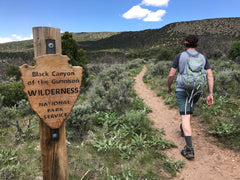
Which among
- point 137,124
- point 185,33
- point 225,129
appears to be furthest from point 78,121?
point 185,33

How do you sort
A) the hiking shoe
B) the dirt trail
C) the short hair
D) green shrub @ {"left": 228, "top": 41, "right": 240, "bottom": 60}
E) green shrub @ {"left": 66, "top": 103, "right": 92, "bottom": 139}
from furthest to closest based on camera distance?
green shrub @ {"left": 228, "top": 41, "right": 240, "bottom": 60} → green shrub @ {"left": 66, "top": 103, "right": 92, "bottom": 139} → the hiking shoe → the short hair → the dirt trail

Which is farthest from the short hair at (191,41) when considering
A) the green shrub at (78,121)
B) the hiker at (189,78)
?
the green shrub at (78,121)

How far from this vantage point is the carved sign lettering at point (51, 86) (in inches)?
56.5

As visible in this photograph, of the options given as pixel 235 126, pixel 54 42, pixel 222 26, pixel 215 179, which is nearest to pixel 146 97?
pixel 235 126

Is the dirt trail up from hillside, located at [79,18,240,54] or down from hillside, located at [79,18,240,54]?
down

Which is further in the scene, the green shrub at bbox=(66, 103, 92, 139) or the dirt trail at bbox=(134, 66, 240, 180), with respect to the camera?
the green shrub at bbox=(66, 103, 92, 139)

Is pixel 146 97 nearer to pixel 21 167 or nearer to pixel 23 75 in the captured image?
pixel 21 167

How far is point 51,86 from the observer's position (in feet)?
4.91

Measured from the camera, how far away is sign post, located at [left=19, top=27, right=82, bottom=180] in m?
1.45

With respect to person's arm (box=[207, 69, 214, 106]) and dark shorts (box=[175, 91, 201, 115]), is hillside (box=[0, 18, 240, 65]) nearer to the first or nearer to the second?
person's arm (box=[207, 69, 214, 106])

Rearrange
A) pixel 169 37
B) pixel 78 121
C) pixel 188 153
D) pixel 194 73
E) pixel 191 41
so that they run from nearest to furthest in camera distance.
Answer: pixel 194 73 < pixel 191 41 < pixel 188 153 < pixel 78 121 < pixel 169 37

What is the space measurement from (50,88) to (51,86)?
21 mm

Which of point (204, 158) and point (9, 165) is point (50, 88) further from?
point (204, 158)

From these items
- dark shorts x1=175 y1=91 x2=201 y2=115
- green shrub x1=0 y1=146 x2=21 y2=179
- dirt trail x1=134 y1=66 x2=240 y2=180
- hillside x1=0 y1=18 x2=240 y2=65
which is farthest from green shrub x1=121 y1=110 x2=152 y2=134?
hillside x1=0 y1=18 x2=240 y2=65
